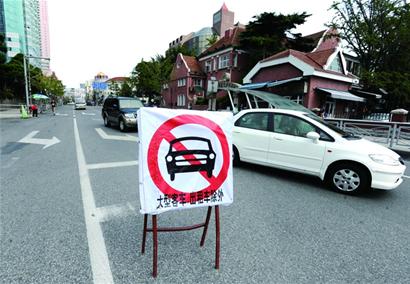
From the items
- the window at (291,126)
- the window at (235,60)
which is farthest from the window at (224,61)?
the window at (291,126)

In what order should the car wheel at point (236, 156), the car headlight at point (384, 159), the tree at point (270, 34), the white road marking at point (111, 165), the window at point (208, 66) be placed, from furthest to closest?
1. the window at point (208, 66)
2. the tree at point (270, 34)
3. the car wheel at point (236, 156)
4. the white road marking at point (111, 165)
5. the car headlight at point (384, 159)

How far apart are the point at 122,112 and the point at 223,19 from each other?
60.3 metres

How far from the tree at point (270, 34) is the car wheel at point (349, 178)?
22.9 m

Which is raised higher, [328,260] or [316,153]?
[316,153]

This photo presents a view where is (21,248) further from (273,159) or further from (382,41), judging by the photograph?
(382,41)

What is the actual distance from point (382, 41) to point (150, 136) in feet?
81.0

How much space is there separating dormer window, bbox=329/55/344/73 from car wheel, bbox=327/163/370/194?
58.7 ft

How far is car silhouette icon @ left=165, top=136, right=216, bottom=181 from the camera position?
2.14m

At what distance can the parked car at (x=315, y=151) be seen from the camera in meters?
4.27

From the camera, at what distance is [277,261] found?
97.7 inches

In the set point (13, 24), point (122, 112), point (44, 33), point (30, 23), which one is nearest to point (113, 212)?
point (122, 112)

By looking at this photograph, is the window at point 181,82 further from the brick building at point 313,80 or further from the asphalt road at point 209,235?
the asphalt road at point 209,235

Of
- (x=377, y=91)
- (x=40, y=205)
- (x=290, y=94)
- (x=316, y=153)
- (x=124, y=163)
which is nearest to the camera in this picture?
(x=40, y=205)

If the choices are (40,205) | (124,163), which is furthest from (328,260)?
(124,163)
